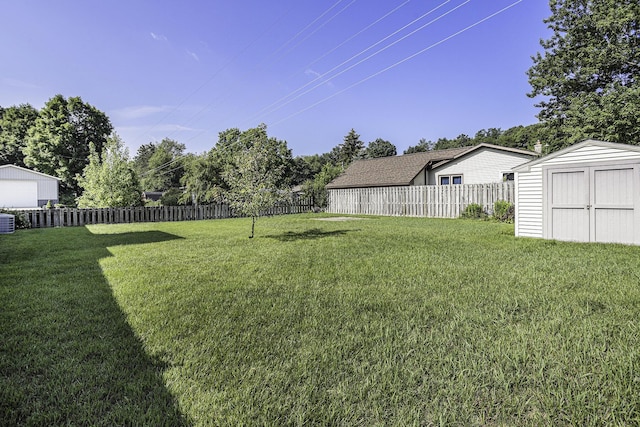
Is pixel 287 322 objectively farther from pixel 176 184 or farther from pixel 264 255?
pixel 176 184

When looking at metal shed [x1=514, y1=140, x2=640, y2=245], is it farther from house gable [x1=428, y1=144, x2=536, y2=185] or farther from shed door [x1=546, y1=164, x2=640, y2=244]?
house gable [x1=428, y1=144, x2=536, y2=185]

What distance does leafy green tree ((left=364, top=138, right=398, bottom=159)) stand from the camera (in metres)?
69.4

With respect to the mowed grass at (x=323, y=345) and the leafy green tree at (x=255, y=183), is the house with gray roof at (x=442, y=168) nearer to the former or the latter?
the leafy green tree at (x=255, y=183)

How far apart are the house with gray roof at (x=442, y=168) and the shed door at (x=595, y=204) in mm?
9492

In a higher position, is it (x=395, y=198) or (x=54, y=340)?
(x=395, y=198)

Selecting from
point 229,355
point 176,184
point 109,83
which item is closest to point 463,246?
point 229,355

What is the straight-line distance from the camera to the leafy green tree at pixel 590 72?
1681cm

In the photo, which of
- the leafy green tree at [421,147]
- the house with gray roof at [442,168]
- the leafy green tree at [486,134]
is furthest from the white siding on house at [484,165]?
the leafy green tree at [421,147]

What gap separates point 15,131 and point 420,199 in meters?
44.3

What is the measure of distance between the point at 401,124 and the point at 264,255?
20014 millimetres

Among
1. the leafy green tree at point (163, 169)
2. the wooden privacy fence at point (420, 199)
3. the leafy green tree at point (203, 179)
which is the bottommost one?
the wooden privacy fence at point (420, 199)

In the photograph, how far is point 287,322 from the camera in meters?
3.18

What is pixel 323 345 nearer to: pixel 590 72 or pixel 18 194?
pixel 590 72

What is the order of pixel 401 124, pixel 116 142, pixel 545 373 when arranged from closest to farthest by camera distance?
1. pixel 545 373
2. pixel 116 142
3. pixel 401 124
